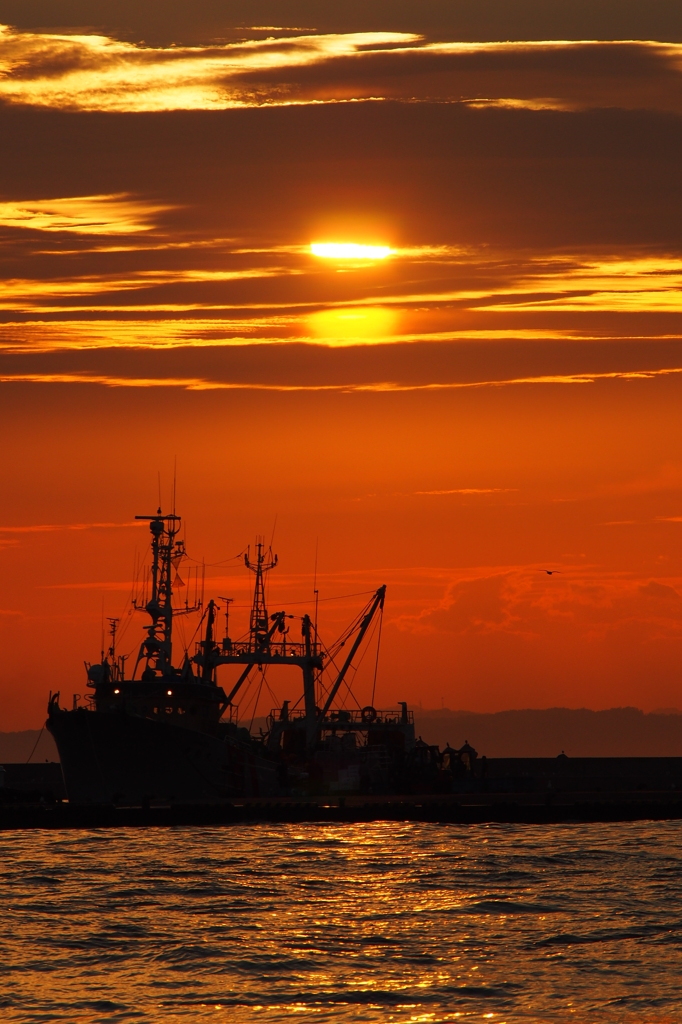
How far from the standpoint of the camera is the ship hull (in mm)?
110250

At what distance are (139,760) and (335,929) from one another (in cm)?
5540

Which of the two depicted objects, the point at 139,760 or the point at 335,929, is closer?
the point at 335,929

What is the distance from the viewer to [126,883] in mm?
73625

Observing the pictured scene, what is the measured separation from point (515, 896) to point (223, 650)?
225 feet

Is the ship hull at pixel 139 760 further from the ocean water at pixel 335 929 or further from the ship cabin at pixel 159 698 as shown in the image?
the ocean water at pixel 335 929

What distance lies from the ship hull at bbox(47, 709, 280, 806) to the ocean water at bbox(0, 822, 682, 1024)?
12303 mm

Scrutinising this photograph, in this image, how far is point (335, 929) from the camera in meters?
59.3

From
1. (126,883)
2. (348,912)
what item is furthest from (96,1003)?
(126,883)

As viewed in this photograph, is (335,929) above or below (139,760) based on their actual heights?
below

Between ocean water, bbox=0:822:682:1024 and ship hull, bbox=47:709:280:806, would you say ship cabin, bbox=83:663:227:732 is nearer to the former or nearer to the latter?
ship hull, bbox=47:709:280:806

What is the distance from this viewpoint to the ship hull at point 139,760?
11025cm

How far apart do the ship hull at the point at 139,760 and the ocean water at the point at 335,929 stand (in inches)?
484

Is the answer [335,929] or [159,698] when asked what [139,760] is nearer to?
[159,698]

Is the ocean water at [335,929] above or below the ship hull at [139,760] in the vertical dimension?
below
